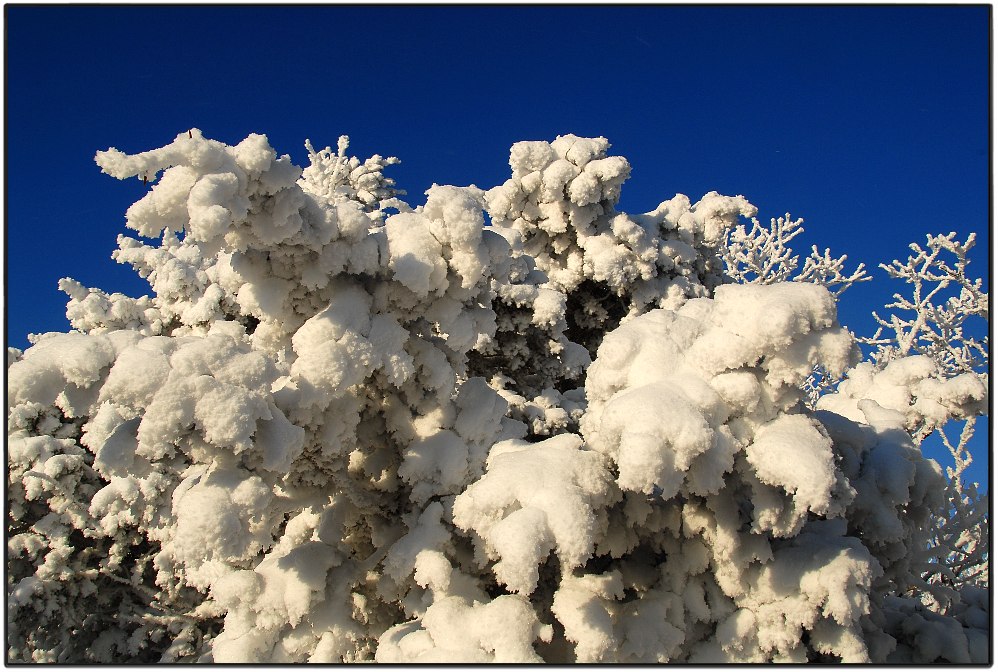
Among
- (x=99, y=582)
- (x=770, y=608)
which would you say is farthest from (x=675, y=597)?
(x=99, y=582)

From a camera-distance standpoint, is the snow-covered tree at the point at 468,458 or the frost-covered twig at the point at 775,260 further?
the frost-covered twig at the point at 775,260

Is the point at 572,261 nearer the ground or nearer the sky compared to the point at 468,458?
nearer the sky

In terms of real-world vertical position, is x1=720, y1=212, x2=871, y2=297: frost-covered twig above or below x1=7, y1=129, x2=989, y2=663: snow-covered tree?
above

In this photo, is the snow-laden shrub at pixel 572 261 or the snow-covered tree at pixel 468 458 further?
the snow-laden shrub at pixel 572 261

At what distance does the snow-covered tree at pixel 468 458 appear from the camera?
2.72m

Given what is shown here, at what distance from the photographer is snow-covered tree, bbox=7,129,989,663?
8.93 ft

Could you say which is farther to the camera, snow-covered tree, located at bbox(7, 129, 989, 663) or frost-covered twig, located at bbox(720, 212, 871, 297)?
frost-covered twig, located at bbox(720, 212, 871, 297)

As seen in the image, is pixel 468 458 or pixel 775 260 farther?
pixel 775 260

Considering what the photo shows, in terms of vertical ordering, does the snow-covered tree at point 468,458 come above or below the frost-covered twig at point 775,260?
below

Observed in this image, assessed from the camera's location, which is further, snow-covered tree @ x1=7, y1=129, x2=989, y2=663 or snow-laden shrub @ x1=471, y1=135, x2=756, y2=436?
snow-laden shrub @ x1=471, y1=135, x2=756, y2=436

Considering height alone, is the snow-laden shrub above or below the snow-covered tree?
above

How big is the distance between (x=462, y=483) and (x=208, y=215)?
1.90 metres

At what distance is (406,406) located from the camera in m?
3.96

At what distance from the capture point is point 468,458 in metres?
3.77
